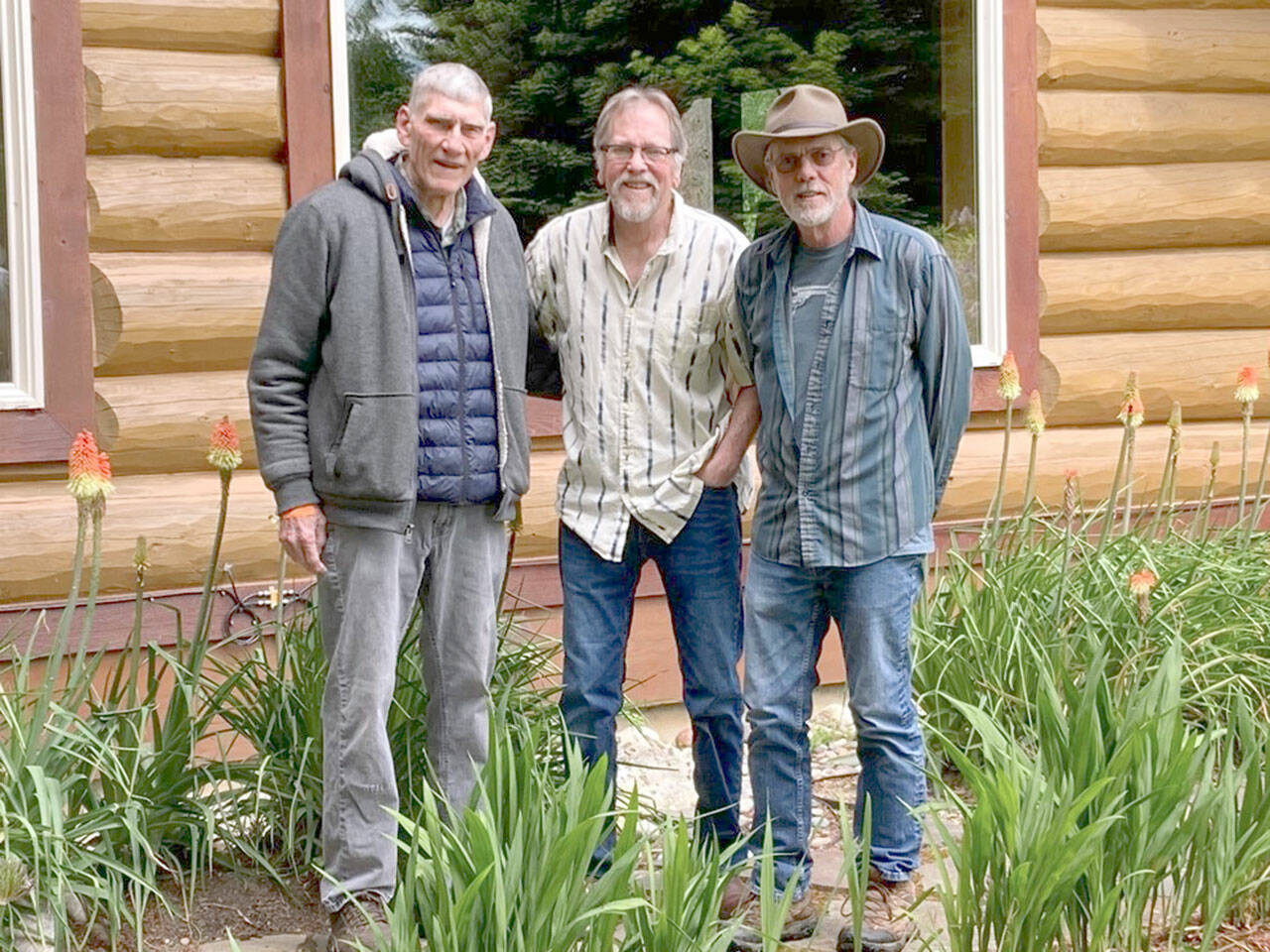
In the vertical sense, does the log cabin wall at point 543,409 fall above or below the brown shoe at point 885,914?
above

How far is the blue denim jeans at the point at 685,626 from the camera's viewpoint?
3924 millimetres

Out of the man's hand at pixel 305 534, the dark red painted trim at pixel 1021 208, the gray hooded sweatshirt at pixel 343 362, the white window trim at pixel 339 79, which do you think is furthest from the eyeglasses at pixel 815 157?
the dark red painted trim at pixel 1021 208

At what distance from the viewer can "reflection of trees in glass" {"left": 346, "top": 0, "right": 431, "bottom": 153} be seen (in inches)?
209

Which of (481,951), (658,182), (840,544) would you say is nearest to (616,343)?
(658,182)

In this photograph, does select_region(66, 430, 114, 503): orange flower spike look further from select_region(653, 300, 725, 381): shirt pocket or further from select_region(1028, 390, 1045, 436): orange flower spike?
select_region(1028, 390, 1045, 436): orange flower spike

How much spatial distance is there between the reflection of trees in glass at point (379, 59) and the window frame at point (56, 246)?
84 centimetres

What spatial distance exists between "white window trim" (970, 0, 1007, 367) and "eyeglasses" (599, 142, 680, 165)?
2713 millimetres

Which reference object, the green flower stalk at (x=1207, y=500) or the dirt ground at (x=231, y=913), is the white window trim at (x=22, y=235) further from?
the green flower stalk at (x=1207, y=500)

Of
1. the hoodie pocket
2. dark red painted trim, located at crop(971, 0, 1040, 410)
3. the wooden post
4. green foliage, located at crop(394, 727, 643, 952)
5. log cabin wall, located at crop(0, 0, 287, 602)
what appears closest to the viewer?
green foliage, located at crop(394, 727, 643, 952)

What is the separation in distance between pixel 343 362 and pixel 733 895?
1.47 m

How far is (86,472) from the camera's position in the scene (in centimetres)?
376

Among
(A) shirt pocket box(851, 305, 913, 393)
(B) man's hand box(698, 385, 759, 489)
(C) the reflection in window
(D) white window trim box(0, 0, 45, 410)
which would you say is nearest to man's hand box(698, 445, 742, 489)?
(B) man's hand box(698, 385, 759, 489)

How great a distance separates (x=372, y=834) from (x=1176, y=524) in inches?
157

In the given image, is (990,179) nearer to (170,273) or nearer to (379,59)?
(379,59)
